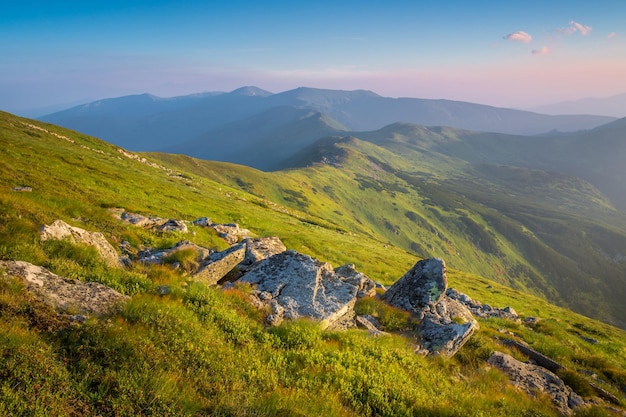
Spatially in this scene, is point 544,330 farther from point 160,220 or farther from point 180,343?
point 160,220

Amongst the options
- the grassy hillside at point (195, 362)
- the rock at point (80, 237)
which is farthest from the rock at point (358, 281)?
the rock at point (80, 237)

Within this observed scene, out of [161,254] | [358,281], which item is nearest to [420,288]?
[358,281]

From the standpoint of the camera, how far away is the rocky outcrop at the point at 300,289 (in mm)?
12229

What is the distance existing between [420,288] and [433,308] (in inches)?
46.3

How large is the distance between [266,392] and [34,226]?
1091 cm

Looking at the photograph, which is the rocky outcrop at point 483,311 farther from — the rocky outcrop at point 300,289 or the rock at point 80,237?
the rock at point 80,237

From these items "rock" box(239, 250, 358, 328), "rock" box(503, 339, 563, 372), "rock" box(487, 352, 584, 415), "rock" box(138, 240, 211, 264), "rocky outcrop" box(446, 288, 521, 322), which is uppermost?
"rock" box(138, 240, 211, 264)

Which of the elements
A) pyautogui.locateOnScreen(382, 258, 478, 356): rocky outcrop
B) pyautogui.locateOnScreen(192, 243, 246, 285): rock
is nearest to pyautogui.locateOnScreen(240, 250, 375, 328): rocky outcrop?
pyautogui.locateOnScreen(192, 243, 246, 285): rock

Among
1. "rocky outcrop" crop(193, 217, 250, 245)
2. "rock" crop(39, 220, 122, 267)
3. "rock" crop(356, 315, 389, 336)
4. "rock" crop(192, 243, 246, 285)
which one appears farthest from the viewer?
"rocky outcrop" crop(193, 217, 250, 245)

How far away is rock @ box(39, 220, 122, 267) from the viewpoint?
38.1ft

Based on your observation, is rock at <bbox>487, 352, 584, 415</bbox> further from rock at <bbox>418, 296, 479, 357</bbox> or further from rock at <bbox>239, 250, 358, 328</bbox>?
rock at <bbox>239, 250, 358, 328</bbox>

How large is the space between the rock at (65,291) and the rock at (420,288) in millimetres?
12986

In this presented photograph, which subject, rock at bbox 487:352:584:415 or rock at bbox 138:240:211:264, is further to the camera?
rock at bbox 138:240:211:264

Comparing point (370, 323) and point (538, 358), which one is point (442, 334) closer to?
point (370, 323)
